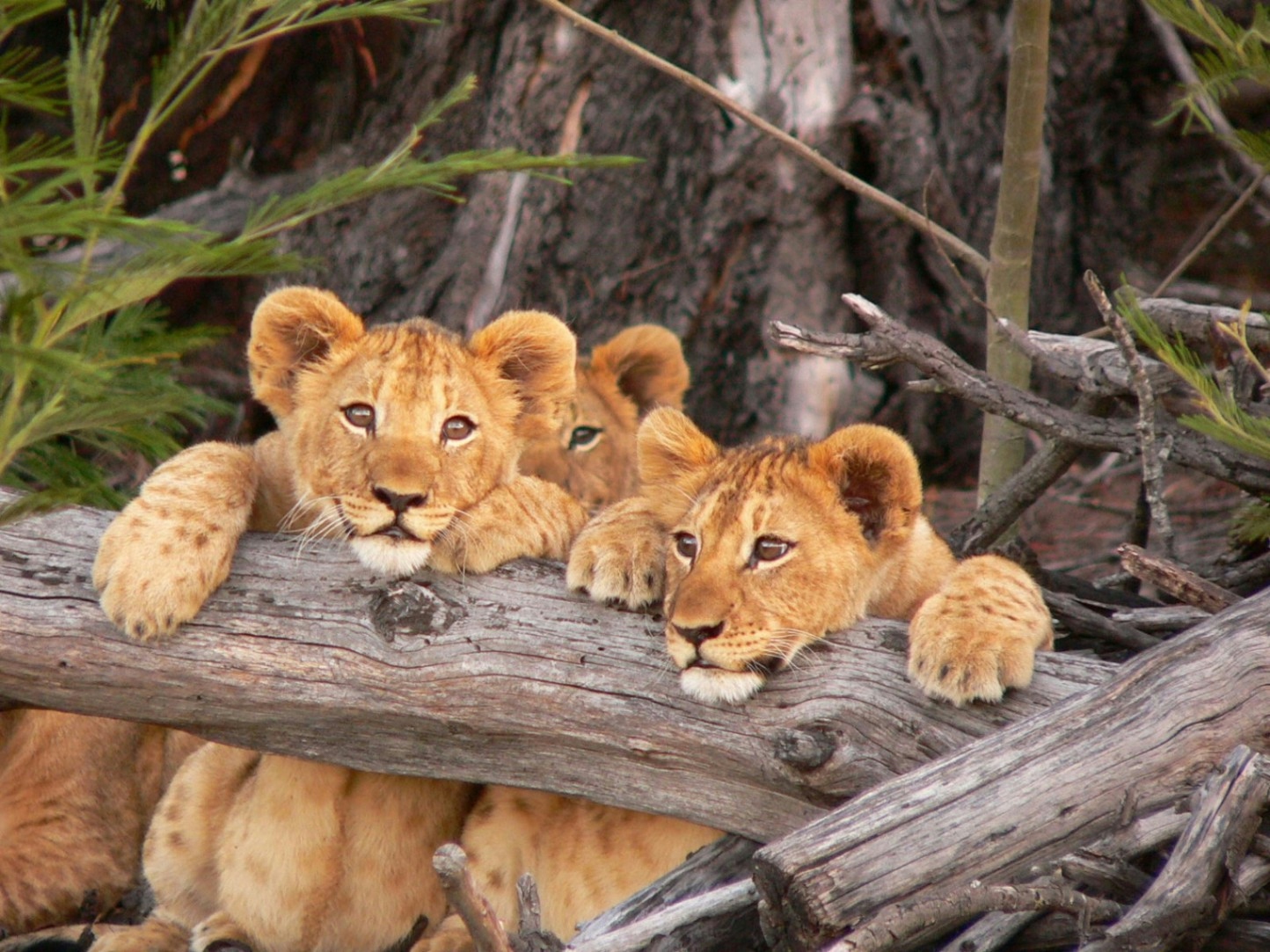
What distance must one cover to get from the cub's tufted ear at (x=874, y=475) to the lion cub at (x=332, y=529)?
31.3 inches

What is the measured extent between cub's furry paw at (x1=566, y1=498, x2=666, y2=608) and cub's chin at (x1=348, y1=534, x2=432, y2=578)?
383 mm

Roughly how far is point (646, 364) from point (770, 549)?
7.12 feet

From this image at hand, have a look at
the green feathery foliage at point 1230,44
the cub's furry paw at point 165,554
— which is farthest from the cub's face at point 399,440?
the green feathery foliage at point 1230,44

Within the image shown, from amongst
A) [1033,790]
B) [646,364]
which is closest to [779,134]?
[646,364]

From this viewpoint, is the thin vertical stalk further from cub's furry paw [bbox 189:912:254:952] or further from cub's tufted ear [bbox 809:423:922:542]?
cub's furry paw [bbox 189:912:254:952]

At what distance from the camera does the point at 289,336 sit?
4.43 m

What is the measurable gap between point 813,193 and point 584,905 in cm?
338

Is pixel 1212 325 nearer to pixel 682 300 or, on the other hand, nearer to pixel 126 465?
pixel 682 300

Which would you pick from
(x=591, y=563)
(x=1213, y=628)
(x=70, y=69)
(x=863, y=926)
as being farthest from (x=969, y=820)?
(x=70, y=69)

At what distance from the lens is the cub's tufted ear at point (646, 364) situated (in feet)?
18.8

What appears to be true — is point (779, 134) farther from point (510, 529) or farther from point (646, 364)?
point (510, 529)

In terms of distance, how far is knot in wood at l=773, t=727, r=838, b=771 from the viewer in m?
3.39

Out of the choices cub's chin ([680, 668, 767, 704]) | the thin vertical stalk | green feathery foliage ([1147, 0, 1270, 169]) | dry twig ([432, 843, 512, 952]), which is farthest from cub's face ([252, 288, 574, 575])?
green feathery foliage ([1147, 0, 1270, 169])

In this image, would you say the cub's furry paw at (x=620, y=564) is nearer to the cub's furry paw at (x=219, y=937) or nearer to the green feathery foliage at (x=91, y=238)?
the green feathery foliage at (x=91, y=238)
